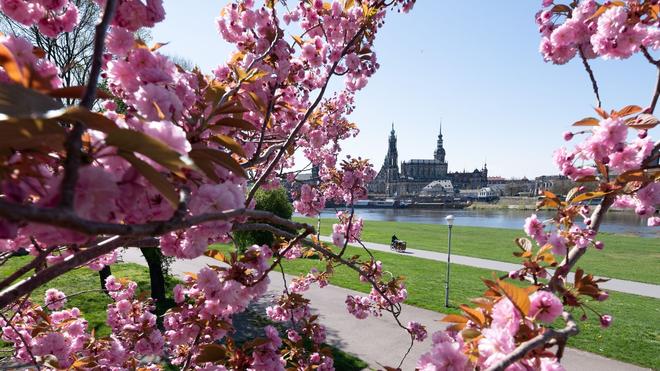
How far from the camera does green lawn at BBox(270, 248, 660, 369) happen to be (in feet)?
21.3

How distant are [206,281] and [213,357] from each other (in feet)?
1.16

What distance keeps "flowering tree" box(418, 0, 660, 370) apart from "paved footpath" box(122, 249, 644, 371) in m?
3.52

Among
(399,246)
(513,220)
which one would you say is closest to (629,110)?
(399,246)

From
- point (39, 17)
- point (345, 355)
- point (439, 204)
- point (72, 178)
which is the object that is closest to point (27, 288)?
point (72, 178)

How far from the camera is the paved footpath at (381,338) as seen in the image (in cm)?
587

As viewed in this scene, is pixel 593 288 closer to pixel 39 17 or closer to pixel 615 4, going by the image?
pixel 615 4

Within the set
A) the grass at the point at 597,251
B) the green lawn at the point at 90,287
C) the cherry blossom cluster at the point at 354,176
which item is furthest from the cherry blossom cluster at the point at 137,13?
the grass at the point at 597,251

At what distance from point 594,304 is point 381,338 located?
5.90 meters

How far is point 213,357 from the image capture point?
5.60ft

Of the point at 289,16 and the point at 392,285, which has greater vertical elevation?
the point at 289,16

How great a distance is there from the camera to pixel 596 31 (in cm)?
188

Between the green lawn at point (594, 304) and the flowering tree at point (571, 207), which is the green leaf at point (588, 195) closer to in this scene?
the flowering tree at point (571, 207)

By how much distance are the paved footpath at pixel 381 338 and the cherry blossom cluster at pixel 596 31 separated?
13.2ft

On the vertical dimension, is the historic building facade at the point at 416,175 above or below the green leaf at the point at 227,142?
above
